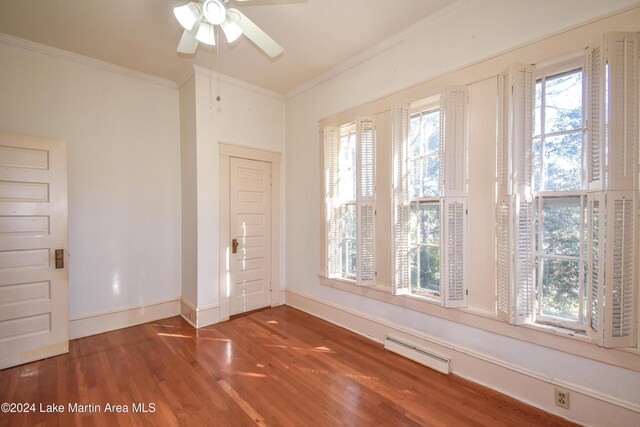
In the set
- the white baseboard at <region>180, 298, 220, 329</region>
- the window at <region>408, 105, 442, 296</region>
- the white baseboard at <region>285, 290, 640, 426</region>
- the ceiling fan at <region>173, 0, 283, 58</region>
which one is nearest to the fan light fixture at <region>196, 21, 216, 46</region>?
the ceiling fan at <region>173, 0, 283, 58</region>

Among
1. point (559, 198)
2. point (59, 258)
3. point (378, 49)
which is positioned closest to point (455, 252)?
point (559, 198)

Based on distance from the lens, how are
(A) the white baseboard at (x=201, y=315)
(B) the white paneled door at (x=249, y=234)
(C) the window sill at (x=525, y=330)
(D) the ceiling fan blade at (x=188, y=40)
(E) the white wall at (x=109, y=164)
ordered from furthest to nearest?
(B) the white paneled door at (x=249, y=234)
(A) the white baseboard at (x=201, y=315)
(E) the white wall at (x=109, y=164)
(D) the ceiling fan blade at (x=188, y=40)
(C) the window sill at (x=525, y=330)

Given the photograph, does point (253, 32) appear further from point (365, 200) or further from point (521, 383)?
point (521, 383)

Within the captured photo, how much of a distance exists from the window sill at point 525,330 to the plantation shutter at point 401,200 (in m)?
0.19

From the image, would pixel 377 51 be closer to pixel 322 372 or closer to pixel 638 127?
pixel 638 127

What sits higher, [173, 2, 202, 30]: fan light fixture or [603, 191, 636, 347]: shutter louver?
[173, 2, 202, 30]: fan light fixture

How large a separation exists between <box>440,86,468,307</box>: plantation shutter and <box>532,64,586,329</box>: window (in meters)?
0.50

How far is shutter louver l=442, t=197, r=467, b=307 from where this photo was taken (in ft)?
8.00

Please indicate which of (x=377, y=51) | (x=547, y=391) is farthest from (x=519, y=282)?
(x=377, y=51)

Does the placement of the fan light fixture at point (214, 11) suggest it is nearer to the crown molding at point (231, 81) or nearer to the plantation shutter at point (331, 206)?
the crown molding at point (231, 81)

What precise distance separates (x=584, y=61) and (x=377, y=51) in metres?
1.84

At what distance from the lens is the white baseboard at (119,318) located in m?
3.25

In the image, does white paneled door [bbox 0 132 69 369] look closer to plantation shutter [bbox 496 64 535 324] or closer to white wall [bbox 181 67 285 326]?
white wall [bbox 181 67 285 326]

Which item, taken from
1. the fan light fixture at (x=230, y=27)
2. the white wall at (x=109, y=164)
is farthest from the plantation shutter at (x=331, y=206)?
the white wall at (x=109, y=164)
